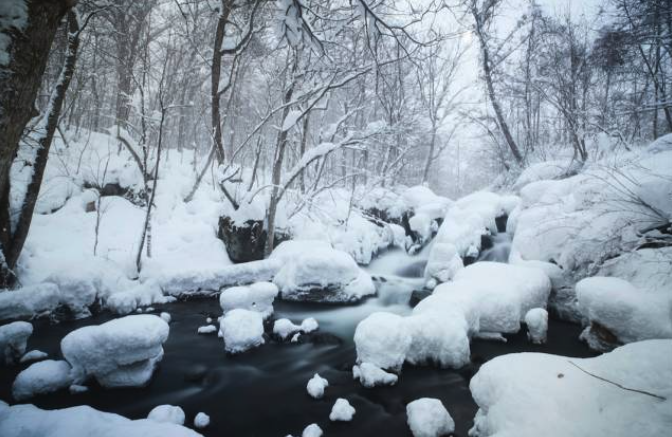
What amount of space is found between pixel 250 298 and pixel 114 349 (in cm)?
261

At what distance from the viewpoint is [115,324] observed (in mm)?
3611

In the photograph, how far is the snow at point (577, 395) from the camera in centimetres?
194

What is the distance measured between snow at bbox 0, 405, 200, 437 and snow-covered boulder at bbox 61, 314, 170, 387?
0.83 meters

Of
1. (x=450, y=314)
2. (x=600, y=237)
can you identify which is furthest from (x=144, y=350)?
(x=600, y=237)

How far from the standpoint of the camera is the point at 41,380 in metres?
3.50

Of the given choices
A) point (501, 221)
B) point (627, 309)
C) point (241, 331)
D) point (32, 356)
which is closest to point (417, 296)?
point (627, 309)

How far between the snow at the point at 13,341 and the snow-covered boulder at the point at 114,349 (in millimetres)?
1133

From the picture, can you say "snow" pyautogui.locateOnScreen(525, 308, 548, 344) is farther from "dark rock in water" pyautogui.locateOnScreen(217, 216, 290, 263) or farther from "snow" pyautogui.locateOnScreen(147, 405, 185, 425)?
"dark rock in water" pyautogui.locateOnScreen(217, 216, 290, 263)

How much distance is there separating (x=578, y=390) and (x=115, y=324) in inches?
191

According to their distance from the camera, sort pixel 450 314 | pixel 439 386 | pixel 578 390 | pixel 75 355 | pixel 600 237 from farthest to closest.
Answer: pixel 600 237, pixel 450 314, pixel 439 386, pixel 75 355, pixel 578 390

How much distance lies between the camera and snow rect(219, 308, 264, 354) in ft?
15.9

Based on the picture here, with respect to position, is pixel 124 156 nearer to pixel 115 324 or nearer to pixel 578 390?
pixel 115 324

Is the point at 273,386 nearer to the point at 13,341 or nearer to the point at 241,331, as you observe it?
the point at 241,331

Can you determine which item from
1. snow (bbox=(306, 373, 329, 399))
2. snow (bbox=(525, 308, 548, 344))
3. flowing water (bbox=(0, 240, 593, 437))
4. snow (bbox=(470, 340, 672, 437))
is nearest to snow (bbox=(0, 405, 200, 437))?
flowing water (bbox=(0, 240, 593, 437))
